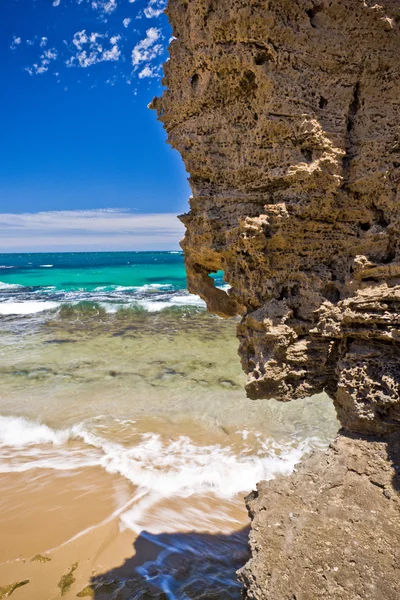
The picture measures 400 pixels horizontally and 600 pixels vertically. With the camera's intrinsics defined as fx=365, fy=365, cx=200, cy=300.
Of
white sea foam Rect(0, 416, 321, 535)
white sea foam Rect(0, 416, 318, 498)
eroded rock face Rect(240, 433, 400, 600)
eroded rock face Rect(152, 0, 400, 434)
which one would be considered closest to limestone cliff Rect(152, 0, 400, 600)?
eroded rock face Rect(152, 0, 400, 434)

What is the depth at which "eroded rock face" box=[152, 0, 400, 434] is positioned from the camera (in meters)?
2.76

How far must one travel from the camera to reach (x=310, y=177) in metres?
2.84

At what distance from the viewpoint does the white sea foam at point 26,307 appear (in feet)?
Result: 61.4

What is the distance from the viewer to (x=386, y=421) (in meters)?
2.57

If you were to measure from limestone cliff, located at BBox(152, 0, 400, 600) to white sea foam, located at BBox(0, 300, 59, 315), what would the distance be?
17.7 metres

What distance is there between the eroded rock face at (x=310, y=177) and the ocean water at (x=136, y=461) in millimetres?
2232

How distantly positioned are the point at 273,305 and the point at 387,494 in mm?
1503

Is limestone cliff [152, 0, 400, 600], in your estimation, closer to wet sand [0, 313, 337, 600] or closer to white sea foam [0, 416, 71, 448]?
wet sand [0, 313, 337, 600]

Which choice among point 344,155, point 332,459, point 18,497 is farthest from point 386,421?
point 18,497

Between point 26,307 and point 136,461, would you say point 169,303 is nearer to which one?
point 26,307

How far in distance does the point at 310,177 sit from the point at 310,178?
11 mm

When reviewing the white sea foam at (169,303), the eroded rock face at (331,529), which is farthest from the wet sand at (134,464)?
the white sea foam at (169,303)

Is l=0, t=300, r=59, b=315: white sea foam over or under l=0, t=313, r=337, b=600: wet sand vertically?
over

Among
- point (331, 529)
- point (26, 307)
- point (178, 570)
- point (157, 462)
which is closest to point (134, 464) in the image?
point (157, 462)
